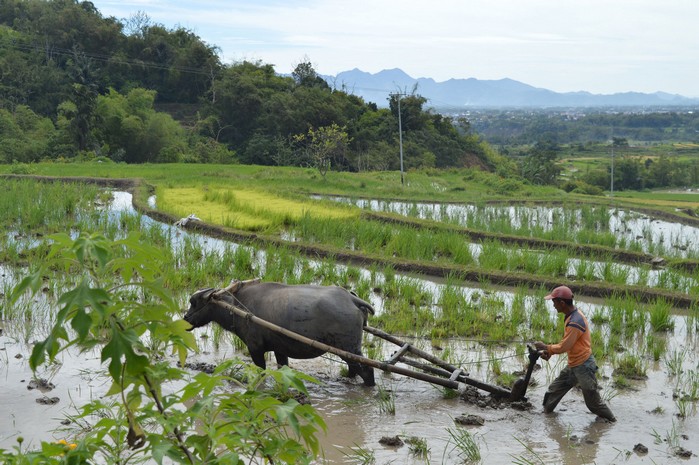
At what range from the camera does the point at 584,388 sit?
4.93m

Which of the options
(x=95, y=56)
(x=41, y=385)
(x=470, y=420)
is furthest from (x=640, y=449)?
(x=95, y=56)

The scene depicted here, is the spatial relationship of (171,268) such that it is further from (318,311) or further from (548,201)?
(548,201)

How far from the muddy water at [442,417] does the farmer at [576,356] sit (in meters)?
0.16

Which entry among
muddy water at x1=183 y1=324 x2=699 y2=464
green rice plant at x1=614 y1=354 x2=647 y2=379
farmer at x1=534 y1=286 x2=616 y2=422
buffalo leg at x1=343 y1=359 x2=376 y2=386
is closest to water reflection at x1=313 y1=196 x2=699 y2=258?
green rice plant at x1=614 y1=354 x2=647 y2=379

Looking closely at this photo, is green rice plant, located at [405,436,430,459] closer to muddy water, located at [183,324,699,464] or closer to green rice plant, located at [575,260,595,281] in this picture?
muddy water, located at [183,324,699,464]

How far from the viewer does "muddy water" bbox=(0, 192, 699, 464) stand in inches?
178

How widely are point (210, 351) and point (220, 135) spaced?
25.4 meters

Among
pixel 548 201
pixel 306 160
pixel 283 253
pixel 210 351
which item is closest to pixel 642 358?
pixel 210 351

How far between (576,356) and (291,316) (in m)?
2.01

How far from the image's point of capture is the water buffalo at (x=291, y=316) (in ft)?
17.8

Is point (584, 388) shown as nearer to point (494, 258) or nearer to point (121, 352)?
point (121, 352)

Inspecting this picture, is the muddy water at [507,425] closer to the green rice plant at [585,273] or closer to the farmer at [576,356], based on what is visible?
the farmer at [576,356]

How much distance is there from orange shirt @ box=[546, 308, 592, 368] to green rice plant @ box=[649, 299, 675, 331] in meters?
2.65

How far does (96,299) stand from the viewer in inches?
62.2
